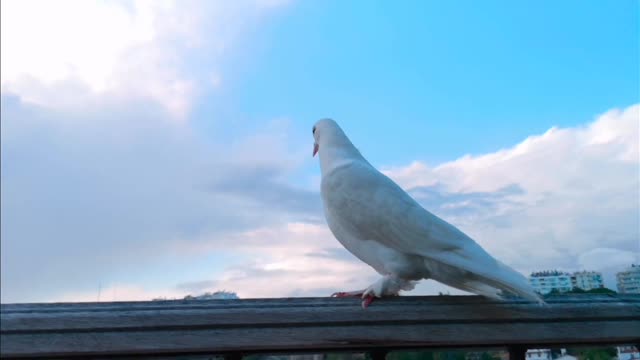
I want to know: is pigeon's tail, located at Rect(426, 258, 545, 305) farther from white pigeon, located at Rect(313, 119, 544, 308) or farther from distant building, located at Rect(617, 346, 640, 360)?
distant building, located at Rect(617, 346, 640, 360)

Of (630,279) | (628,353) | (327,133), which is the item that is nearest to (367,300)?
(628,353)

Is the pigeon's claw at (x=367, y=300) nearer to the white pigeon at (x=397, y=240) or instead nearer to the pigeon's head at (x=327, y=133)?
the white pigeon at (x=397, y=240)

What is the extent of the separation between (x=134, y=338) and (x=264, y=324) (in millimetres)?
391

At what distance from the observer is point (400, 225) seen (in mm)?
2410

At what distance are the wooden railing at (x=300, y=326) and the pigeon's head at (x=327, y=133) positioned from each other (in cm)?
144

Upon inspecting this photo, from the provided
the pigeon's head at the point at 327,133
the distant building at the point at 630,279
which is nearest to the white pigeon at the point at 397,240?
the pigeon's head at the point at 327,133

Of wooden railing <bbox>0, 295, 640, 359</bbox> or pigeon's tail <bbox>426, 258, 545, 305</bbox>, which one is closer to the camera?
wooden railing <bbox>0, 295, 640, 359</bbox>

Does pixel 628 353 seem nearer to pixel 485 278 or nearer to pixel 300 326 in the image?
pixel 485 278

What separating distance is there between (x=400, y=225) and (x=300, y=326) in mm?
942

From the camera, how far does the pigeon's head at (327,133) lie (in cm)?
314

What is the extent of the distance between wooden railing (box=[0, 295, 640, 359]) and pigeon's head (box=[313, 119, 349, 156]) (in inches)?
56.6

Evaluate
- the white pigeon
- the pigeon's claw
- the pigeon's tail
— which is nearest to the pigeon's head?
the white pigeon

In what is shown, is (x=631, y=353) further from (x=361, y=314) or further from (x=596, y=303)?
(x=361, y=314)

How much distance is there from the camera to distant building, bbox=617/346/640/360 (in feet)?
5.95
